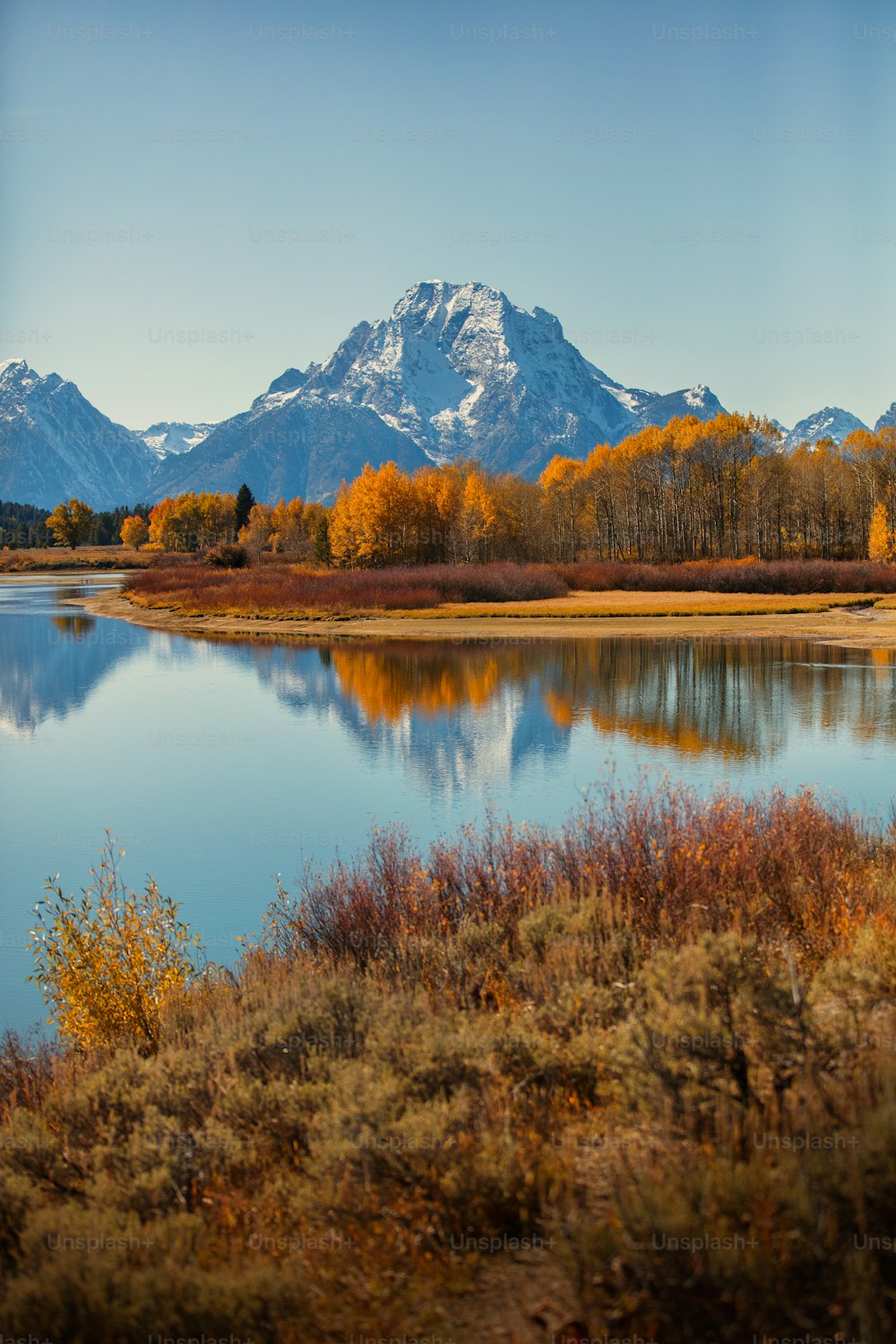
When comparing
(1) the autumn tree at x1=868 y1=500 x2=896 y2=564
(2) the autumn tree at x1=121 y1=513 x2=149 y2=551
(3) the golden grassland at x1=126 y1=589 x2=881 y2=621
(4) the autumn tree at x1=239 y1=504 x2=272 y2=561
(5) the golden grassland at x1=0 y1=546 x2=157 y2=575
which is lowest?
(3) the golden grassland at x1=126 y1=589 x2=881 y2=621

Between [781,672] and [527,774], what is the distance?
1721 centimetres

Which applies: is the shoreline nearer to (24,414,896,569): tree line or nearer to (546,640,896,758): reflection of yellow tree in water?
(546,640,896,758): reflection of yellow tree in water

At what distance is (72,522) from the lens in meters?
168

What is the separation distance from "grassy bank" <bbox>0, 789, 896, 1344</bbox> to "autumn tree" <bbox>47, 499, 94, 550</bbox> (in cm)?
17402

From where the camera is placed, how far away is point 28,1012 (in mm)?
10586

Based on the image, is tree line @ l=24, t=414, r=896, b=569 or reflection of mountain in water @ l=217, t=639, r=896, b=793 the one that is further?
tree line @ l=24, t=414, r=896, b=569

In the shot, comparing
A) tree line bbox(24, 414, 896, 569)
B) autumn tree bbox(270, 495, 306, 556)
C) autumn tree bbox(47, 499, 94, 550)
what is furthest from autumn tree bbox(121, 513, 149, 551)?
tree line bbox(24, 414, 896, 569)

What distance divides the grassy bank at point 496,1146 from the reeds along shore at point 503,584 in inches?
2071

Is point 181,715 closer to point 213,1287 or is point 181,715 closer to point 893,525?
point 213,1287

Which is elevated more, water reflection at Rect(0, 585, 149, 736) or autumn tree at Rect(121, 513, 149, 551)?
autumn tree at Rect(121, 513, 149, 551)

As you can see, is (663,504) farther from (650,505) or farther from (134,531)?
(134,531)

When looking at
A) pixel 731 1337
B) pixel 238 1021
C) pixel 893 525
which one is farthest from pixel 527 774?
pixel 893 525

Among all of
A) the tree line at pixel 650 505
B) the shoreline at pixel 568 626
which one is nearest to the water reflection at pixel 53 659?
the shoreline at pixel 568 626

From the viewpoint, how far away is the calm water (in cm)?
1568
